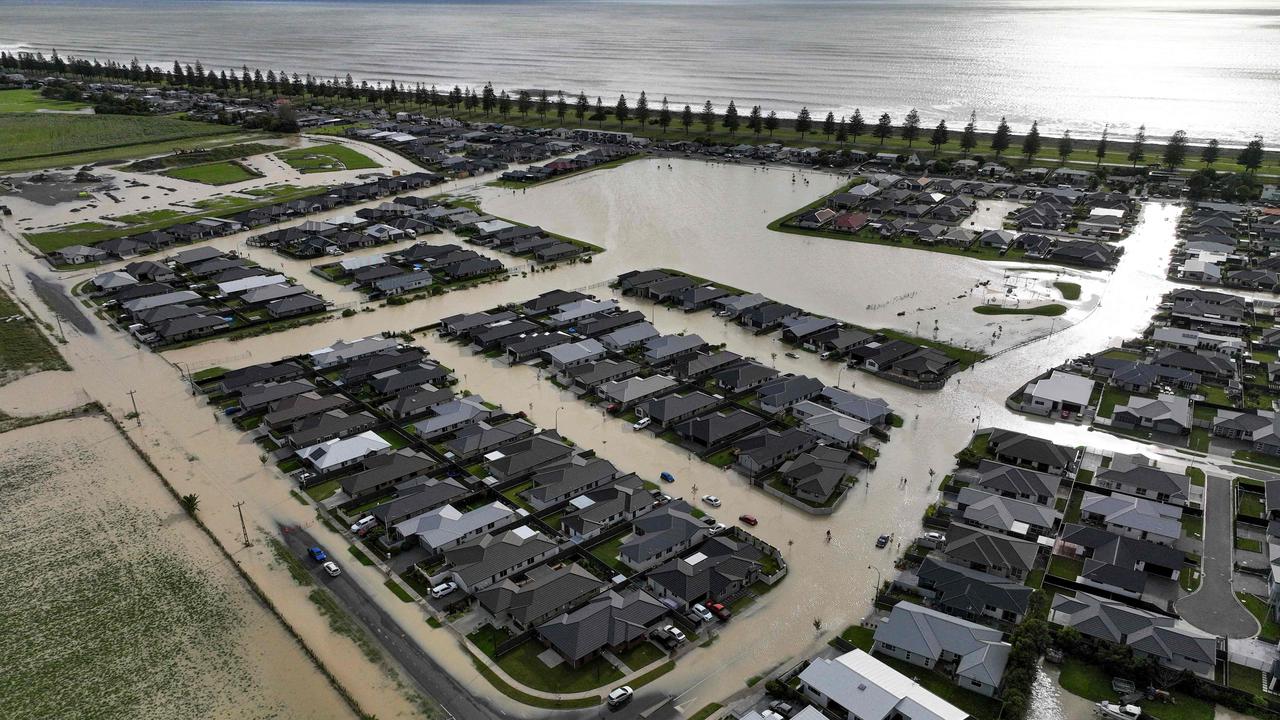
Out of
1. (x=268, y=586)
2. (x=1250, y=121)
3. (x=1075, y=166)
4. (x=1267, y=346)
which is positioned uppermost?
(x=1250, y=121)

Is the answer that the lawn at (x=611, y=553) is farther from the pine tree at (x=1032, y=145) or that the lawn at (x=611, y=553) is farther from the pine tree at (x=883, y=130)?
the pine tree at (x=883, y=130)

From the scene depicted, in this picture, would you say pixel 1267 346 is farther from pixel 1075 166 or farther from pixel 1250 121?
pixel 1250 121

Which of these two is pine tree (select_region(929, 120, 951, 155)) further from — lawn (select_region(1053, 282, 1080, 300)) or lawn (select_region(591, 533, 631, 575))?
lawn (select_region(591, 533, 631, 575))

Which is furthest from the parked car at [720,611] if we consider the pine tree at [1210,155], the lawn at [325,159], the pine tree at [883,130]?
the pine tree at [1210,155]

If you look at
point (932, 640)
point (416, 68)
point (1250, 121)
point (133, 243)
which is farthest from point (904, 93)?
point (932, 640)

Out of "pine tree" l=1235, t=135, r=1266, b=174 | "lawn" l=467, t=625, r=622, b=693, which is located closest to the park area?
"lawn" l=467, t=625, r=622, b=693
